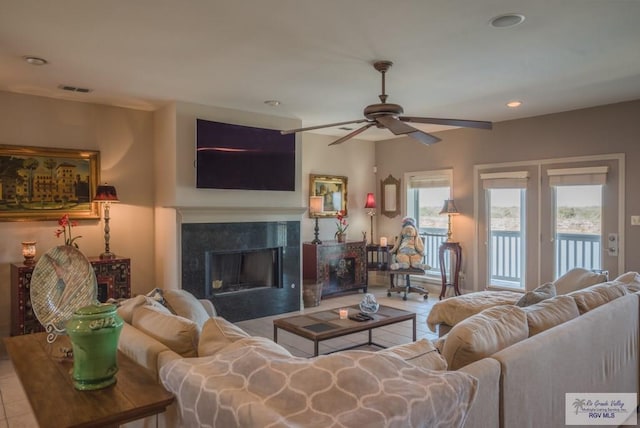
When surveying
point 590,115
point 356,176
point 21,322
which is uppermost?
point 590,115

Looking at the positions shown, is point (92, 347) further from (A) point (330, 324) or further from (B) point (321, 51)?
(B) point (321, 51)

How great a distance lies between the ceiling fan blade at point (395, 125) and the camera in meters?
3.20

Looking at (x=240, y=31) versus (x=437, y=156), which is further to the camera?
(x=437, y=156)

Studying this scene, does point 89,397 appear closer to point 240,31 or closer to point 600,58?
point 240,31

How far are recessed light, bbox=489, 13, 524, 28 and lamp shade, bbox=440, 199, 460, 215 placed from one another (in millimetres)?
3754

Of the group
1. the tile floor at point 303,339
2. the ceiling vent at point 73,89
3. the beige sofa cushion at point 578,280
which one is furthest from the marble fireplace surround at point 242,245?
the beige sofa cushion at point 578,280

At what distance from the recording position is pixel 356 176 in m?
7.64

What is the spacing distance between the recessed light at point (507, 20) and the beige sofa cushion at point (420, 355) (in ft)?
7.15

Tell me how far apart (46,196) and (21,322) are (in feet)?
4.41

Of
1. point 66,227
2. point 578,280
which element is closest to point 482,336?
point 578,280

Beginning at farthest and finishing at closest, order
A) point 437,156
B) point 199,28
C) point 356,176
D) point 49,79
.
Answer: point 356,176, point 437,156, point 49,79, point 199,28

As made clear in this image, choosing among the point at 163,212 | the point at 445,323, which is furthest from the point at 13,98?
the point at 445,323

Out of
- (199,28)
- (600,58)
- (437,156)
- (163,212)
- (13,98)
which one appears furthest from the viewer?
(437,156)

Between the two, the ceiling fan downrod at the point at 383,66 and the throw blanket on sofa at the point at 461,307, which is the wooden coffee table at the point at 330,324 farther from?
the ceiling fan downrod at the point at 383,66
